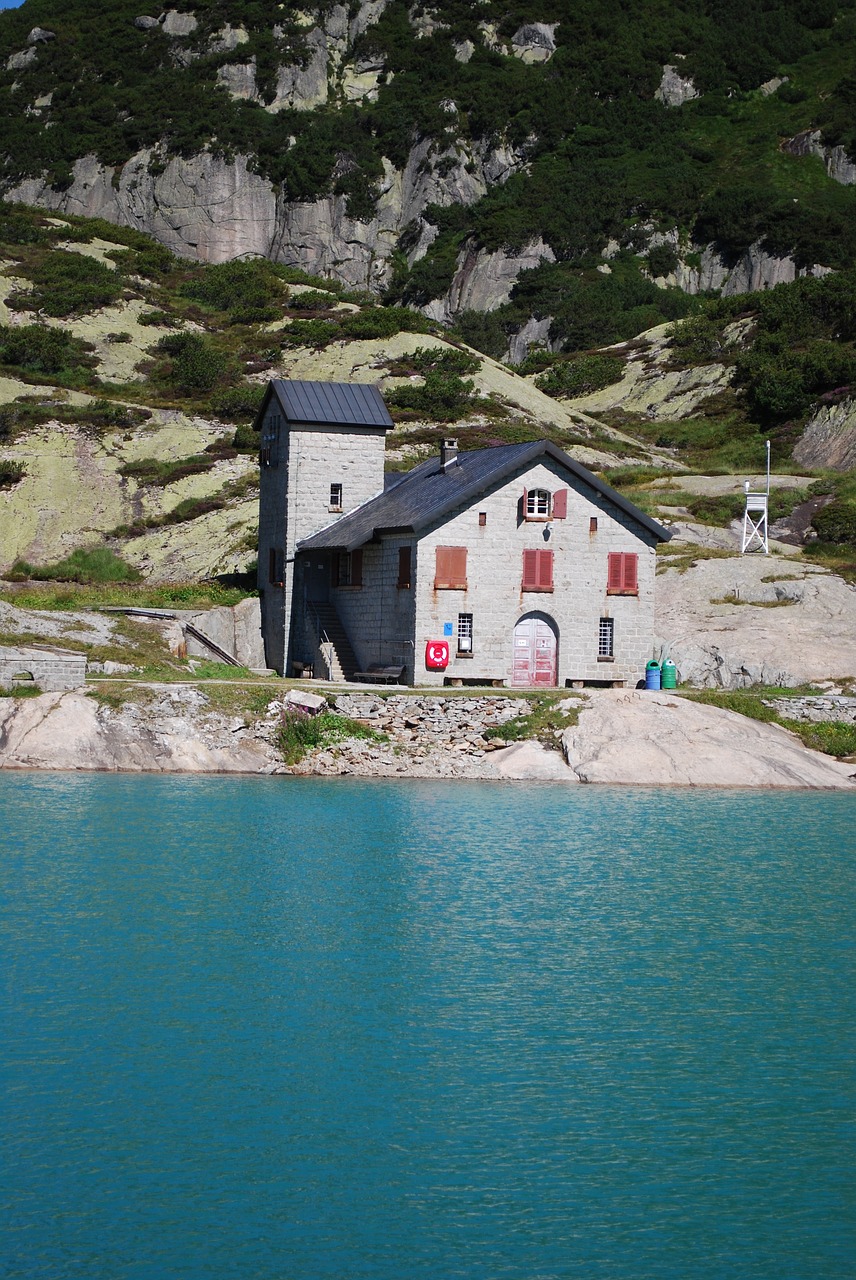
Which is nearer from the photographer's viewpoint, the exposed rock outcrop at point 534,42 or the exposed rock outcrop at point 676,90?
the exposed rock outcrop at point 676,90

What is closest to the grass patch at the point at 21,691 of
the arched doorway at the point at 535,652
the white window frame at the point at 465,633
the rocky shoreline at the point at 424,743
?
the rocky shoreline at the point at 424,743

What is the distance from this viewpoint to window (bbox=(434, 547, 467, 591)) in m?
42.8

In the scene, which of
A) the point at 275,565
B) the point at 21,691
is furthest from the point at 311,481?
the point at 21,691

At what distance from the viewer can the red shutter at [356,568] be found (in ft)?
155

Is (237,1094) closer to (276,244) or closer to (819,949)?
(819,949)

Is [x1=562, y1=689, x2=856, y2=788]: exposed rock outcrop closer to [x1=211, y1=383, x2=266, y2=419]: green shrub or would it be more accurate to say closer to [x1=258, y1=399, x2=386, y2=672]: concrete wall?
[x1=258, y1=399, x2=386, y2=672]: concrete wall

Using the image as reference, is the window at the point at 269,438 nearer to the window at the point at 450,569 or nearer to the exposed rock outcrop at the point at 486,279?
the window at the point at 450,569

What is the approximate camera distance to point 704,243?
463ft

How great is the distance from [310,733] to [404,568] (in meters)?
8.65

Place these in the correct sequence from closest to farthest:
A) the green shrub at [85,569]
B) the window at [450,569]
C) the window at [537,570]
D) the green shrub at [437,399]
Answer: the window at [450,569] → the window at [537,570] → the green shrub at [85,569] → the green shrub at [437,399]

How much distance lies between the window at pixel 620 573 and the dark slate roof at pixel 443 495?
1145 millimetres

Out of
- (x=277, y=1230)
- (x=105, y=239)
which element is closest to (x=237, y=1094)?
(x=277, y=1230)

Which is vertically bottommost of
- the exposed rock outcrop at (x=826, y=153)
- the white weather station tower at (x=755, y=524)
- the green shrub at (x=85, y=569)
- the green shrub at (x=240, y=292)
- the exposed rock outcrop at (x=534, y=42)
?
the green shrub at (x=85, y=569)

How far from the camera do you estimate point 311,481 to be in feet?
167
